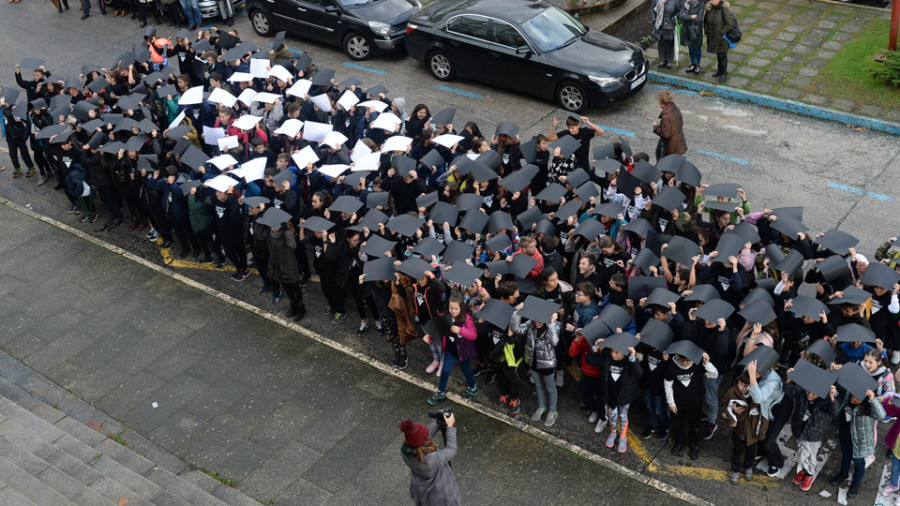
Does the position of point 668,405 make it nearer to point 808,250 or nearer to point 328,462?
point 808,250

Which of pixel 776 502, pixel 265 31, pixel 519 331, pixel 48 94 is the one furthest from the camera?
pixel 265 31

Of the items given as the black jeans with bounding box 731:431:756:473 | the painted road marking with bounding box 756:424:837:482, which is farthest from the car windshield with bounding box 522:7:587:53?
the black jeans with bounding box 731:431:756:473

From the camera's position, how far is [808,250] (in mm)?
9219

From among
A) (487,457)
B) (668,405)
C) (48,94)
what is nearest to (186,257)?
(48,94)

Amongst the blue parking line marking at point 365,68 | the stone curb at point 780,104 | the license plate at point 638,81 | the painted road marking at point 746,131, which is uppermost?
the license plate at point 638,81

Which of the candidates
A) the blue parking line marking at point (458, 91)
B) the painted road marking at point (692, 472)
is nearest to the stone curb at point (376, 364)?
the painted road marking at point (692, 472)

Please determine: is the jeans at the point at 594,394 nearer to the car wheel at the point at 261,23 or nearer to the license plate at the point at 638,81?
the license plate at the point at 638,81

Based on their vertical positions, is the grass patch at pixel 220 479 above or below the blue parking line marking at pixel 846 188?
below

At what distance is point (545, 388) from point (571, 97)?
24.7ft

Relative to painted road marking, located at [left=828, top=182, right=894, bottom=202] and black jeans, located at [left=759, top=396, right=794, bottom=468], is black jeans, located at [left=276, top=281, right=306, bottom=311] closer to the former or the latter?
black jeans, located at [left=759, top=396, right=794, bottom=468]

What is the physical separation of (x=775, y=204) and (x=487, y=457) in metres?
6.25

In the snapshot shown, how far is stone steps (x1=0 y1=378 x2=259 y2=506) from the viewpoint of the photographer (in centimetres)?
773

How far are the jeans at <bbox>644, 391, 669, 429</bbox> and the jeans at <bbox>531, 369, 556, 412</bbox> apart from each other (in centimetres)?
93

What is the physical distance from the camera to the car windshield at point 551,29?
50.0 ft
